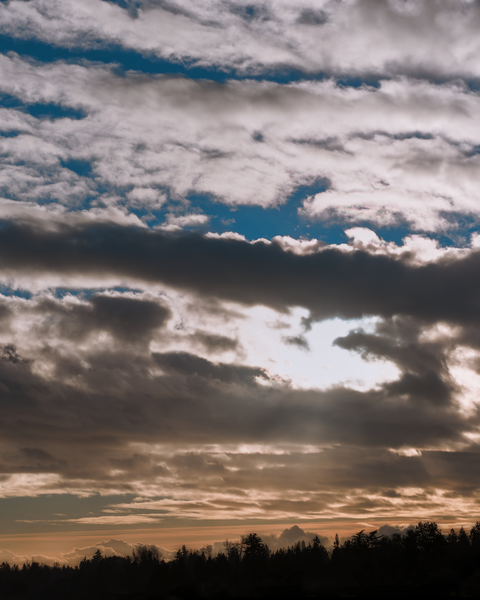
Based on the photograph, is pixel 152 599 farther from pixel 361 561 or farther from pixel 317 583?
pixel 361 561

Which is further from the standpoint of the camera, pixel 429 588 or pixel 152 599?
pixel 152 599

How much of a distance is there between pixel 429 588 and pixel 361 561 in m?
57.9

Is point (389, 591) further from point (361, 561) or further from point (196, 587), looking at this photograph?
point (196, 587)

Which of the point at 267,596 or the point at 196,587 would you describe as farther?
the point at 196,587

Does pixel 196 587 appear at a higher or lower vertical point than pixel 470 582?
lower

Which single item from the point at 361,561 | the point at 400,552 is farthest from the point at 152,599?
the point at 400,552

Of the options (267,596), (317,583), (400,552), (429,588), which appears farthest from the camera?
(400,552)

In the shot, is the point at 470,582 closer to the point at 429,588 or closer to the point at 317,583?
the point at 429,588

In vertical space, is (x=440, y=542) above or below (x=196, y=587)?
above

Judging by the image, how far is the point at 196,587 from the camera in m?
200

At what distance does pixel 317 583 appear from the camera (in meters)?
180

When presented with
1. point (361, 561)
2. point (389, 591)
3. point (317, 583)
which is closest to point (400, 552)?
point (361, 561)

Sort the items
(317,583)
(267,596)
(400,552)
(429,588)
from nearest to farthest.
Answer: (429,588), (267,596), (317,583), (400,552)

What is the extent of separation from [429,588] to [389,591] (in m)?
12.3
